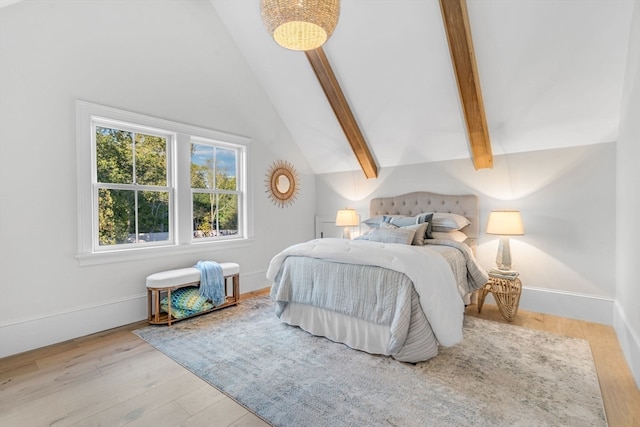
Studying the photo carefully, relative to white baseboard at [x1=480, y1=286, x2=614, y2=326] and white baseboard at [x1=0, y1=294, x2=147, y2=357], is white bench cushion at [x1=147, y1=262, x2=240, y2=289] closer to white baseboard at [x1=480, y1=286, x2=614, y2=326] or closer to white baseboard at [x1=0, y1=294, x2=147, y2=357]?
white baseboard at [x1=0, y1=294, x2=147, y2=357]

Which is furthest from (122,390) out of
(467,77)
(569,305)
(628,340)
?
(569,305)

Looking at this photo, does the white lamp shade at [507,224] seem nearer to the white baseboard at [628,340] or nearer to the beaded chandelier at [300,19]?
the white baseboard at [628,340]

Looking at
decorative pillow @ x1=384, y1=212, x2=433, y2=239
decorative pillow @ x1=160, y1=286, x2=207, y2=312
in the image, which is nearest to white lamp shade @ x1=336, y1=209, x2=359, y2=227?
decorative pillow @ x1=384, y1=212, x2=433, y2=239

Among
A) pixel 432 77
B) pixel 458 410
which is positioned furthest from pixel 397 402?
pixel 432 77

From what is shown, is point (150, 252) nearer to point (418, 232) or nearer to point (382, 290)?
point (382, 290)

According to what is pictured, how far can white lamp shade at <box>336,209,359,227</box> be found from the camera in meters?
4.84

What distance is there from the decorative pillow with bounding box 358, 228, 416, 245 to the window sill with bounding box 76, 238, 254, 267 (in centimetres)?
193

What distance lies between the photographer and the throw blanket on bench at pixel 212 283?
11.1ft

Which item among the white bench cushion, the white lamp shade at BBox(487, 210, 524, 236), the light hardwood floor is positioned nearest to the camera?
the light hardwood floor

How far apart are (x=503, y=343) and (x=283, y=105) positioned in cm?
411

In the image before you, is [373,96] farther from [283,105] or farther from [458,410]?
[458,410]

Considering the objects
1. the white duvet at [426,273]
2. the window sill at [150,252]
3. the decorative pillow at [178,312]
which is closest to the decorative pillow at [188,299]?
the decorative pillow at [178,312]

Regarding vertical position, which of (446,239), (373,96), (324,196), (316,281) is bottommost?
(316,281)

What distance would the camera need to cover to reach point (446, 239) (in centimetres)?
361
